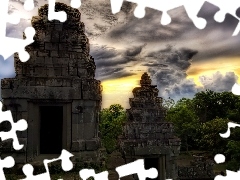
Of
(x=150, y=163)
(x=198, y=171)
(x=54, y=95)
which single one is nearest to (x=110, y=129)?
(x=198, y=171)

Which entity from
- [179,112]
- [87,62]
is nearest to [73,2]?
[87,62]

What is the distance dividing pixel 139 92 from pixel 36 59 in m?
8.17

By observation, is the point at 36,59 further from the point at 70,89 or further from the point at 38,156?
the point at 38,156

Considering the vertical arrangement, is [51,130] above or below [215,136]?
above

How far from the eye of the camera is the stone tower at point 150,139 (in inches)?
554

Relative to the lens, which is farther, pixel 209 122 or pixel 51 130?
pixel 209 122

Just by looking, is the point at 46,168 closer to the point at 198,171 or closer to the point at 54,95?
the point at 54,95

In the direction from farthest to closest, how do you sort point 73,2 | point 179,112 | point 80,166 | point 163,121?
point 179,112 → point 163,121 → point 80,166 → point 73,2

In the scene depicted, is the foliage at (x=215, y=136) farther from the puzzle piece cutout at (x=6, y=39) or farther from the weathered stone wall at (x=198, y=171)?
the puzzle piece cutout at (x=6, y=39)

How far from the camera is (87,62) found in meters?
8.70

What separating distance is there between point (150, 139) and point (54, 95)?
7190 mm

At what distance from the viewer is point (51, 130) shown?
336 inches

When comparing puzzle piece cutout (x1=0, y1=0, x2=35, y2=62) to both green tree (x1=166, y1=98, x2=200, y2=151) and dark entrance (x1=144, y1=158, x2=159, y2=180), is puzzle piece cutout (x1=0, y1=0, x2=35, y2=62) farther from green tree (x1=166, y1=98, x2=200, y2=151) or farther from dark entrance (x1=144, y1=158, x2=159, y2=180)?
green tree (x1=166, y1=98, x2=200, y2=151)

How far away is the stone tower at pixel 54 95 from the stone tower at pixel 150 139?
18.9ft
